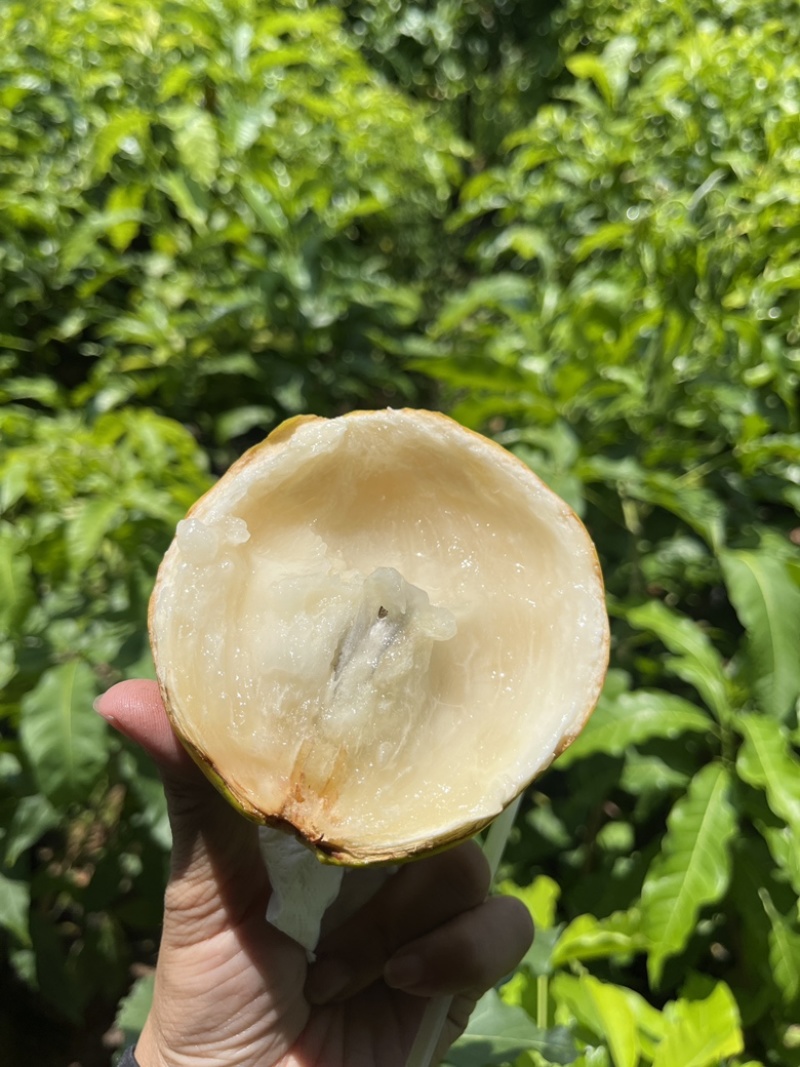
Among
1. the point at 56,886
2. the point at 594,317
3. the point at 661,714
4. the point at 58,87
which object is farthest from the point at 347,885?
the point at 58,87

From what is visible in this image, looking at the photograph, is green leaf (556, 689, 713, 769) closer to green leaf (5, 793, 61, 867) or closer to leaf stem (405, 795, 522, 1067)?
leaf stem (405, 795, 522, 1067)

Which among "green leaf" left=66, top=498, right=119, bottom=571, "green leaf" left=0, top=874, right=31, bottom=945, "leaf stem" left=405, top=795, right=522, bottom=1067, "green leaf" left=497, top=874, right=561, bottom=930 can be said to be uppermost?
"green leaf" left=66, top=498, right=119, bottom=571

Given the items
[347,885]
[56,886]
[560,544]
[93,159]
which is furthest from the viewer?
[93,159]

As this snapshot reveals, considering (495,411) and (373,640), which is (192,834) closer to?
(373,640)

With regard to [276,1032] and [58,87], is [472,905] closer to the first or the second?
[276,1032]

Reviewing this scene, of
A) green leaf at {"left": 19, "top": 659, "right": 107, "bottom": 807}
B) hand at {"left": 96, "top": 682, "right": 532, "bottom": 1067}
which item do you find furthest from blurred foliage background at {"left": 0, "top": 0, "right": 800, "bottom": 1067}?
hand at {"left": 96, "top": 682, "right": 532, "bottom": 1067}

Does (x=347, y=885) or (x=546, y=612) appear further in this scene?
(x=347, y=885)
